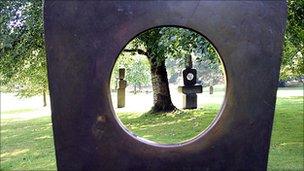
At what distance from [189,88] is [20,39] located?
18.1 feet

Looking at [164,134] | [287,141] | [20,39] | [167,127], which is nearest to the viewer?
[164,134]

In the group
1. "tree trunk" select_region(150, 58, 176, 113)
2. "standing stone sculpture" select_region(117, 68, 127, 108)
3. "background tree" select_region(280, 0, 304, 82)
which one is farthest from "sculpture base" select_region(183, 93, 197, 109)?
"background tree" select_region(280, 0, 304, 82)

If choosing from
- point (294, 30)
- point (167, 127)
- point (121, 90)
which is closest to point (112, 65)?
point (294, 30)

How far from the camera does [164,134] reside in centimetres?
823

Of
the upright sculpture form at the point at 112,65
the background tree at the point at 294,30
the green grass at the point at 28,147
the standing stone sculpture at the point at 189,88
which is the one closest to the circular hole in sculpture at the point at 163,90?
the standing stone sculpture at the point at 189,88

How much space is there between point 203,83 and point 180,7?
37.6 feet

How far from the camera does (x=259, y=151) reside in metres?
3.20

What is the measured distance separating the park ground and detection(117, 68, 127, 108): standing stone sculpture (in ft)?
Answer: 1.54

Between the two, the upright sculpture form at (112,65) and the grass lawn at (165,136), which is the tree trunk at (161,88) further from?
the upright sculpture form at (112,65)

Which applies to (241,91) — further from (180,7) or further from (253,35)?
(180,7)

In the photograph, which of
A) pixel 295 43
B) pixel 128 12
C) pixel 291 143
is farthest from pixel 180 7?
pixel 291 143

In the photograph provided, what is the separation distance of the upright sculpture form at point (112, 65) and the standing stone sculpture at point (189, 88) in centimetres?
998

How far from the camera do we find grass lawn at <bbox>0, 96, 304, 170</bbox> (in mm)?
8273

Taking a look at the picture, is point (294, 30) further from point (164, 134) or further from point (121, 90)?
point (121, 90)
